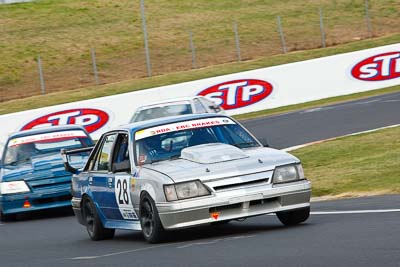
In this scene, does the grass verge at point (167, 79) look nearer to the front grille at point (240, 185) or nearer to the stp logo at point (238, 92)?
the stp logo at point (238, 92)

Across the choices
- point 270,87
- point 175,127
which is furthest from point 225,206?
point 270,87

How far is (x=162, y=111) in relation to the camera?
2206cm

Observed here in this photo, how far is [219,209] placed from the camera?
35.8ft

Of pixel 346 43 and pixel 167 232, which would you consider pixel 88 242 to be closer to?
pixel 167 232

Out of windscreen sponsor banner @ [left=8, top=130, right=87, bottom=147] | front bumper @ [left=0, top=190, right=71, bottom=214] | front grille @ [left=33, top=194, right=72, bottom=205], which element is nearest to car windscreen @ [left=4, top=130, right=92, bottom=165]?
windscreen sponsor banner @ [left=8, top=130, right=87, bottom=147]

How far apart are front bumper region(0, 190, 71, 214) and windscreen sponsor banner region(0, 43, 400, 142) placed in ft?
56.3

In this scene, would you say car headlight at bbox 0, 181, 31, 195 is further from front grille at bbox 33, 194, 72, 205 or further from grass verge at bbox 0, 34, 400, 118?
grass verge at bbox 0, 34, 400, 118

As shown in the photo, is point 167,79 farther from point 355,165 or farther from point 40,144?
point 355,165

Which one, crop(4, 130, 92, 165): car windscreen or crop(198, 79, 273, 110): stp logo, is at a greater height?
crop(4, 130, 92, 165): car windscreen

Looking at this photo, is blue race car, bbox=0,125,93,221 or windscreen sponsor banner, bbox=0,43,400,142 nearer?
blue race car, bbox=0,125,93,221

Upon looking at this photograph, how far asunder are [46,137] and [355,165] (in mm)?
5225

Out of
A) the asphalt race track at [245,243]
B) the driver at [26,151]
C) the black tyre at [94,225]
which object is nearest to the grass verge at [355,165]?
the asphalt race track at [245,243]

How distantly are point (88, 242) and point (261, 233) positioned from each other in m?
2.58

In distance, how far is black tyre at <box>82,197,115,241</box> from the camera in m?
13.0
